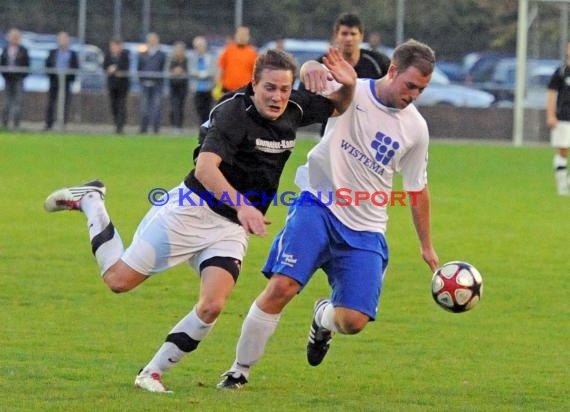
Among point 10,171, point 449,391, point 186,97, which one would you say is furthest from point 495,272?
point 186,97

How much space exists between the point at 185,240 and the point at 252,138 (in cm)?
67

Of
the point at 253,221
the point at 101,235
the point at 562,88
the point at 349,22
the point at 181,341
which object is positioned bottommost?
the point at 181,341

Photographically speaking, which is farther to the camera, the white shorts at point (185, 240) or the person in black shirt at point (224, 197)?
the white shorts at point (185, 240)

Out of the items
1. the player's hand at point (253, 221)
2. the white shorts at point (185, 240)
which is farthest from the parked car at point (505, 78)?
the player's hand at point (253, 221)

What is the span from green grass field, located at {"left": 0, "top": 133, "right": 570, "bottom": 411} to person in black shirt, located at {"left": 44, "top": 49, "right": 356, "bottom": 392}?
42cm

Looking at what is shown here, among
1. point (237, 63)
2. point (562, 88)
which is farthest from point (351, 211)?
point (237, 63)

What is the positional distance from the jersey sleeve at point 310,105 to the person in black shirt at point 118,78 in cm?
2204

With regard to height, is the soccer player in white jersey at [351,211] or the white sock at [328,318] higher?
the soccer player in white jersey at [351,211]

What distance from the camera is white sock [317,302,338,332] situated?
7156 mm

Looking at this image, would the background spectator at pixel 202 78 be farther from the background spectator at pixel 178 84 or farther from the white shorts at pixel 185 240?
the white shorts at pixel 185 240

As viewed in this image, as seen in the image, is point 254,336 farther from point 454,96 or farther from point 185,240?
point 454,96

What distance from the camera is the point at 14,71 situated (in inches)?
1125

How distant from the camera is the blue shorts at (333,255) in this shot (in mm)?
6953

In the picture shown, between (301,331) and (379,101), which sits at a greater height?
(379,101)
